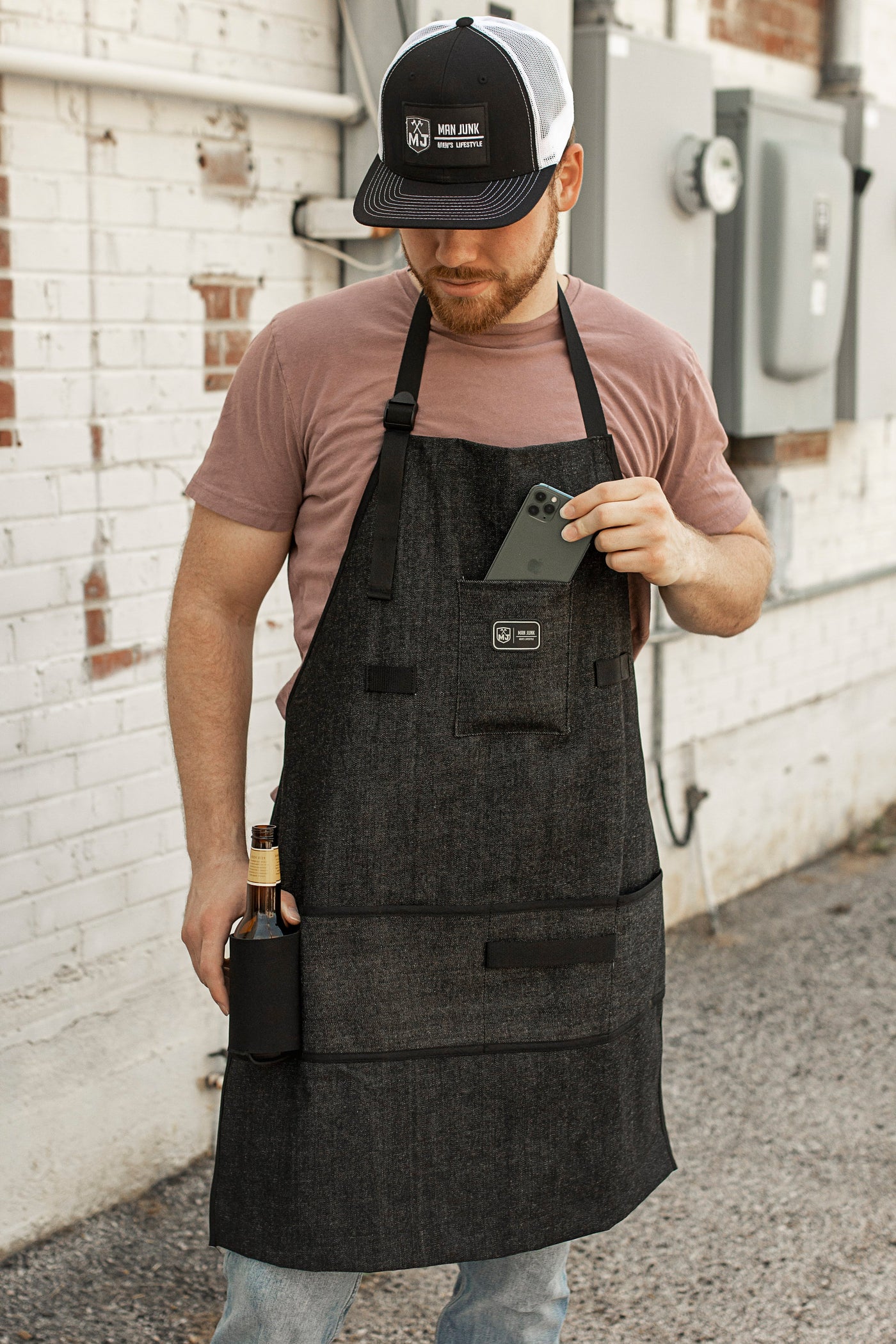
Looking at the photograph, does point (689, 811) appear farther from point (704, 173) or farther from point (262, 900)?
point (262, 900)

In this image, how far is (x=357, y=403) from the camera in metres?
1.81

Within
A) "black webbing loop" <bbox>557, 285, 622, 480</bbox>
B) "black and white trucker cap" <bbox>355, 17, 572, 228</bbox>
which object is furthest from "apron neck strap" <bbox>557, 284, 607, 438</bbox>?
"black and white trucker cap" <bbox>355, 17, 572, 228</bbox>

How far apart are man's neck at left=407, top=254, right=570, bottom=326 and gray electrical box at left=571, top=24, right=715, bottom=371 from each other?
169 centimetres

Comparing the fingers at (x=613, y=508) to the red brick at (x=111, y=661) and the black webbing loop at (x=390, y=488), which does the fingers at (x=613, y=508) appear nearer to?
the black webbing loop at (x=390, y=488)

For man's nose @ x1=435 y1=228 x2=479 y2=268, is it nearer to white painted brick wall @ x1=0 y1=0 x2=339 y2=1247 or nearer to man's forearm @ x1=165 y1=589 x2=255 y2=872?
man's forearm @ x1=165 y1=589 x2=255 y2=872

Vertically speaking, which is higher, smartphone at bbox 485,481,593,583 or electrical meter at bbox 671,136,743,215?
electrical meter at bbox 671,136,743,215

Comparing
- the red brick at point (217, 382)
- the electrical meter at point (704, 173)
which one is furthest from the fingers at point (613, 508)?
the electrical meter at point (704, 173)

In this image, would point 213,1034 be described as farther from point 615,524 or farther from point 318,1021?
point 615,524

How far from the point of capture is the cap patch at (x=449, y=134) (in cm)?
171

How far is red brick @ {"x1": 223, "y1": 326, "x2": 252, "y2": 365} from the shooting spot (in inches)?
116

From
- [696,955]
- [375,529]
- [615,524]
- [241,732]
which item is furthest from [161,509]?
[696,955]

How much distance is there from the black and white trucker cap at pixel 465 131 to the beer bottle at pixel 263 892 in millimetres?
746

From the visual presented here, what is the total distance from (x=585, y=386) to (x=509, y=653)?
369mm

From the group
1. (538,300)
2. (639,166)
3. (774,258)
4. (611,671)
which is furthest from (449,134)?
(774,258)
